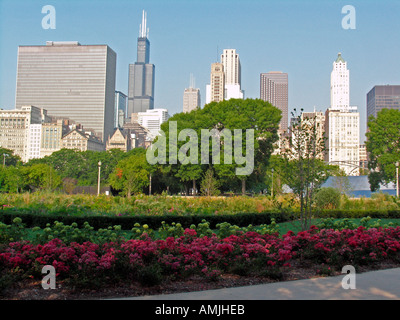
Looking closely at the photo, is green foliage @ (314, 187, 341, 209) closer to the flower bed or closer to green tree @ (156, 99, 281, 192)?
the flower bed

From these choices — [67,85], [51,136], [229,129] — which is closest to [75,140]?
[51,136]

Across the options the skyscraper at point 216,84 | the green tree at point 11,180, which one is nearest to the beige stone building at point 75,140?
the skyscraper at point 216,84

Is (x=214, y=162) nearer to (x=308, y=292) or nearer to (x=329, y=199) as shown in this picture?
(x=329, y=199)

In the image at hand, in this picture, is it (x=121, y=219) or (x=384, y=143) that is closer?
(x=121, y=219)

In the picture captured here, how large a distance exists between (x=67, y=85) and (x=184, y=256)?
19622 centimetres

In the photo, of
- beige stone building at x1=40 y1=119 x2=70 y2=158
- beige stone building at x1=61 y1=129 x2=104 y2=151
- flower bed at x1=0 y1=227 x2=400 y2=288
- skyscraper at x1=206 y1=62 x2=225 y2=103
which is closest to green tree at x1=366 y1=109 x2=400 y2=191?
flower bed at x1=0 y1=227 x2=400 y2=288

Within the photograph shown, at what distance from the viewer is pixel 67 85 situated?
189375 millimetres

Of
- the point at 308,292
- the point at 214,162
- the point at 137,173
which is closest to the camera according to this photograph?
the point at 308,292

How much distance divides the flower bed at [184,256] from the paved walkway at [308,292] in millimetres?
522

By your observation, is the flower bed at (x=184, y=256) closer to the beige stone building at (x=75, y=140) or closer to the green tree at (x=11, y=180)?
the green tree at (x=11, y=180)

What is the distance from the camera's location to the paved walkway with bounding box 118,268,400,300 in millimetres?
5180

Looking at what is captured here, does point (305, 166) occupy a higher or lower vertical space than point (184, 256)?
higher

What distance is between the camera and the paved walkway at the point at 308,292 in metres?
5.18

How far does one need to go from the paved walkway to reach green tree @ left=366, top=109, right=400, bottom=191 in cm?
3888
